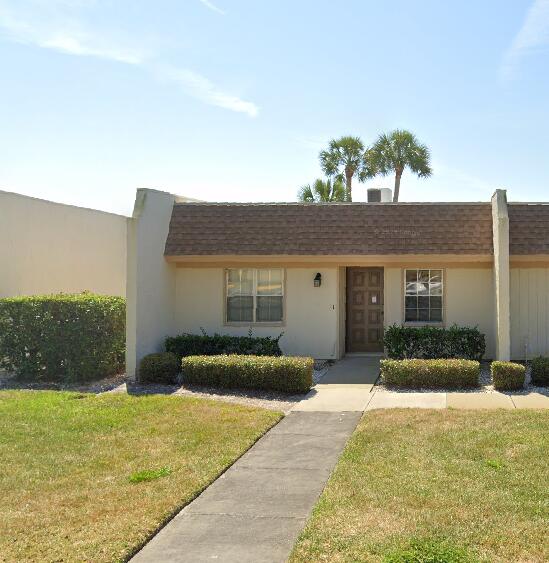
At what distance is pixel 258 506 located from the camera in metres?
6.32

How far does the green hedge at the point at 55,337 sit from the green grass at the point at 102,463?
4.80 ft

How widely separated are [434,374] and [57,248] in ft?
32.0

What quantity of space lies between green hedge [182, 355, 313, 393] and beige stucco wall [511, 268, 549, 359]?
17.9 ft

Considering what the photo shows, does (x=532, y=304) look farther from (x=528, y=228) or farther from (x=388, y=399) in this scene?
(x=388, y=399)

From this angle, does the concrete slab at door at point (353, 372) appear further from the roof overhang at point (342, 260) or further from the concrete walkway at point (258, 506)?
the concrete walkway at point (258, 506)

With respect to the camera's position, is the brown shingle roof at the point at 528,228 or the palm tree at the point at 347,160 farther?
the palm tree at the point at 347,160

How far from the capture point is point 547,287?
49.3 feet

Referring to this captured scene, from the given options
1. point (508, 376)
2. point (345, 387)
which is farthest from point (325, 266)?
point (508, 376)

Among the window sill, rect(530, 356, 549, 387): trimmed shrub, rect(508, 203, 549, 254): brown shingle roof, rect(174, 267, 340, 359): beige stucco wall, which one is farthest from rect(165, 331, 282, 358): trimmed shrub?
rect(508, 203, 549, 254): brown shingle roof

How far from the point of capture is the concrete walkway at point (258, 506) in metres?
5.31

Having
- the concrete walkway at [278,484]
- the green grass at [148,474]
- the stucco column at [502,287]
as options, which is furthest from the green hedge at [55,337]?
the stucco column at [502,287]

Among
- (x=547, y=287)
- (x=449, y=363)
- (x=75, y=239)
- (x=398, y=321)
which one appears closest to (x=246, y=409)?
(x=449, y=363)

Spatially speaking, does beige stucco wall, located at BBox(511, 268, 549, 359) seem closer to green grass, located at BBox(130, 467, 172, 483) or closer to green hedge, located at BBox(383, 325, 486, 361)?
green hedge, located at BBox(383, 325, 486, 361)

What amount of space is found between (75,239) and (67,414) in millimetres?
8548
